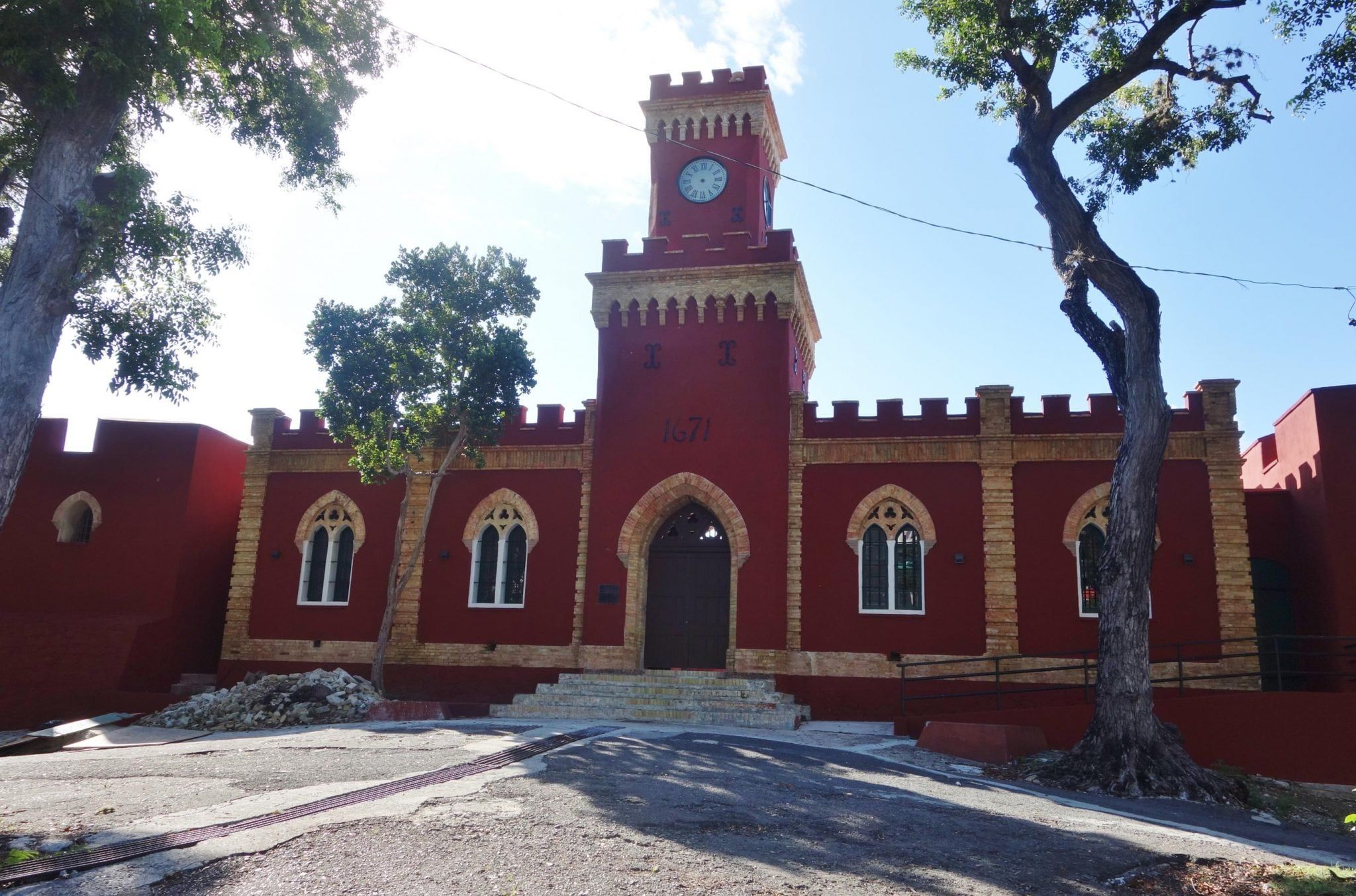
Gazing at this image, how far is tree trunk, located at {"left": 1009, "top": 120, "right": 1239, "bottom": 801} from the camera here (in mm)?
10078

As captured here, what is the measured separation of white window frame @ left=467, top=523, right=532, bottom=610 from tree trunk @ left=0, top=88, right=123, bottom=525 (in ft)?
32.1

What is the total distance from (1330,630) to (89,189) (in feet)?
62.9

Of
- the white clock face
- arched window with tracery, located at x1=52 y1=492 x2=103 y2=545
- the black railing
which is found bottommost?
the black railing

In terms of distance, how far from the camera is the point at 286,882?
17.2ft

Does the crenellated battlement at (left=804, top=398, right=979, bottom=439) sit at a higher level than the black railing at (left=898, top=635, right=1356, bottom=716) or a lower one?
higher

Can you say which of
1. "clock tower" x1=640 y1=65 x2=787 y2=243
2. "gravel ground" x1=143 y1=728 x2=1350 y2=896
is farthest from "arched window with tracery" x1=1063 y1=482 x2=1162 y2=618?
"clock tower" x1=640 y1=65 x2=787 y2=243

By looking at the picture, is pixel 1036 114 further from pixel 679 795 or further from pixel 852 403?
pixel 679 795

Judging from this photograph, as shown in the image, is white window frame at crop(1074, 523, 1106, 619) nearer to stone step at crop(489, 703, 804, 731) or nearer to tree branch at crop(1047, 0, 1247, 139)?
stone step at crop(489, 703, 804, 731)

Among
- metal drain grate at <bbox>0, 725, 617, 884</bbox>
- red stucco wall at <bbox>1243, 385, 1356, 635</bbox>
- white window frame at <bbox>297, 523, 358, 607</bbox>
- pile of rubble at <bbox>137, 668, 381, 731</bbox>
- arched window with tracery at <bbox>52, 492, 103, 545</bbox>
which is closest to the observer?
metal drain grate at <bbox>0, 725, 617, 884</bbox>

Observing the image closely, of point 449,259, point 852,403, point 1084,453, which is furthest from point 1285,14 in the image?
point 449,259

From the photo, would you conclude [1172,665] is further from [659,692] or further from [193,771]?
[193,771]

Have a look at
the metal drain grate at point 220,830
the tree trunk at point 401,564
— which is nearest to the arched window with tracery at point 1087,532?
the metal drain grate at point 220,830

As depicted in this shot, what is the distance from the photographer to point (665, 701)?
50.5 ft

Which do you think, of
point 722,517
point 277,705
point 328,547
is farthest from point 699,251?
point 277,705
